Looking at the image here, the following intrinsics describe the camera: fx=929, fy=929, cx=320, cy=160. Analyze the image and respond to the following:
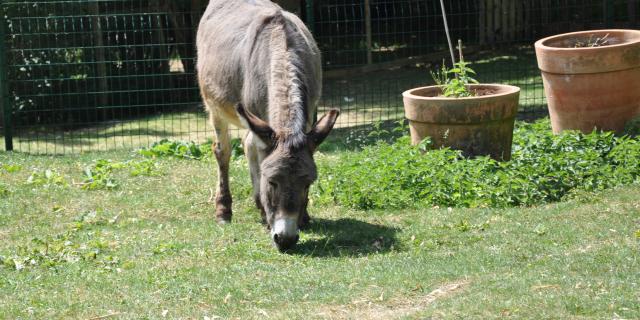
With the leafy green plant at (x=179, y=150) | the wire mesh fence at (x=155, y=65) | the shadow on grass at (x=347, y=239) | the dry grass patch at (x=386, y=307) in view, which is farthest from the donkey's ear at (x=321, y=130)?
the wire mesh fence at (x=155, y=65)

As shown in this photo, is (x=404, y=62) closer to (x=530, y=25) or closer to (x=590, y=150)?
(x=530, y=25)

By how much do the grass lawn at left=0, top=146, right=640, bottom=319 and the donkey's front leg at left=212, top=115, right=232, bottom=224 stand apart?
18 centimetres

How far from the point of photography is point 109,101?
13.7 metres

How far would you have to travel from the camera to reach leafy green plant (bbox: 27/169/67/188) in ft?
29.9

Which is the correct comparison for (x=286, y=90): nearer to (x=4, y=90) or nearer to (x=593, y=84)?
(x=593, y=84)

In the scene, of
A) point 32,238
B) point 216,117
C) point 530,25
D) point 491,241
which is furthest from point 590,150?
point 530,25

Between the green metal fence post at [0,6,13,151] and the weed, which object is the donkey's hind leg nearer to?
the weed

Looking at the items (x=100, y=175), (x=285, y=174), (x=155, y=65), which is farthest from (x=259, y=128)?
(x=155, y=65)

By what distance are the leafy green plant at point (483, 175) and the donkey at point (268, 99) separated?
0.85 meters

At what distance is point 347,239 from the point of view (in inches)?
269

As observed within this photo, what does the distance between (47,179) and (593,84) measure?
213 inches

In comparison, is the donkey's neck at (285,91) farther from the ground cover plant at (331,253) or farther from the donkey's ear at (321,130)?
the ground cover plant at (331,253)

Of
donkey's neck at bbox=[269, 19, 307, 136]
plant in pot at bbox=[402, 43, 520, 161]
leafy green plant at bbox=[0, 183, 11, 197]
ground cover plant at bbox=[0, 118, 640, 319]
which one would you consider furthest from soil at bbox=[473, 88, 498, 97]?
leafy green plant at bbox=[0, 183, 11, 197]

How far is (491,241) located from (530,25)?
9.18m
